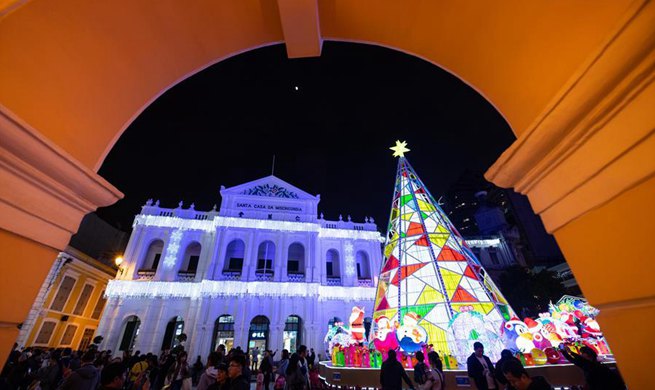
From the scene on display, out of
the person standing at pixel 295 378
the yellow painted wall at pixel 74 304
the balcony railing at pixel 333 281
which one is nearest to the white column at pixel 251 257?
the balcony railing at pixel 333 281

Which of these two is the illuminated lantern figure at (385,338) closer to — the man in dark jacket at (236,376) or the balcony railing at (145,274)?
the man in dark jacket at (236,376)

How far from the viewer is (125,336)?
17078 millimetres

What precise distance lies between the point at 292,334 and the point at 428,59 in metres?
19.3

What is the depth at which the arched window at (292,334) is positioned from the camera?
18.2 m

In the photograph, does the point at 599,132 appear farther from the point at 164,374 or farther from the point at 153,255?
the point at 153,255

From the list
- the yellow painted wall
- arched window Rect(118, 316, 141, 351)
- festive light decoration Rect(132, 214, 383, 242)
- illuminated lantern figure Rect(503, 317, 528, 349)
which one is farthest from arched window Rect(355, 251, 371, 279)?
the yellow painted wall

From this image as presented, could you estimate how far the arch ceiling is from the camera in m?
1.81

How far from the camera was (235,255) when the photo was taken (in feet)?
68.2

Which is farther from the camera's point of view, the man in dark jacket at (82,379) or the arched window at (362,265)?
the arched window at (362,265)

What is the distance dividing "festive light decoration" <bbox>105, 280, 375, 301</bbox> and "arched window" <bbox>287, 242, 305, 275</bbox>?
8.84 ft

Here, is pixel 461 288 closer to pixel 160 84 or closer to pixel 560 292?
pixel 160 84

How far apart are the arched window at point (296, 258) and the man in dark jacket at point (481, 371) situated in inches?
658

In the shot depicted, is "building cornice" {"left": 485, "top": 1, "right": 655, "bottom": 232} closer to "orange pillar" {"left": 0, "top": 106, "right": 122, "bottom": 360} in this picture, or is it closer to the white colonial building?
"orange pillar" {"left": 0, "top": 106, "right": 122, "bottom": 360}

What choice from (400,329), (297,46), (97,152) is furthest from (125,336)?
(297,46)
